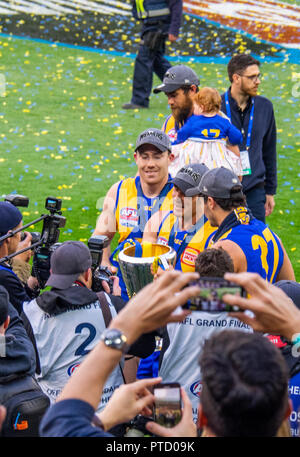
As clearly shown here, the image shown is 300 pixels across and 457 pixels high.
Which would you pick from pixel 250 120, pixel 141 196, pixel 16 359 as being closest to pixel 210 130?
pixel 250 120

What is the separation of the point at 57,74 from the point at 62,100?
64.2 inches

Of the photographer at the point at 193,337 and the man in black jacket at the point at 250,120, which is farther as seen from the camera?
the man in black jacket at the point at 250,120

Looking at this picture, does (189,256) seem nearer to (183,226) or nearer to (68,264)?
(183,226)

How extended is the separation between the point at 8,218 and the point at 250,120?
295cm

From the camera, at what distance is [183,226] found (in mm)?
5434

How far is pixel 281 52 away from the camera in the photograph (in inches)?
683

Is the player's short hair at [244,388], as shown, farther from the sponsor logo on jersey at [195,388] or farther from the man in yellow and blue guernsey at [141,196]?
the man in yellow and blue guernsey at [141,196]

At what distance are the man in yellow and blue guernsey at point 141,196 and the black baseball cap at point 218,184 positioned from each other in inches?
25.3

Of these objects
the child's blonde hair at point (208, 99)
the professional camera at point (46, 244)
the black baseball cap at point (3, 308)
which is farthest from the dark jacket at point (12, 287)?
the child's blonde hair at point (208, 99)

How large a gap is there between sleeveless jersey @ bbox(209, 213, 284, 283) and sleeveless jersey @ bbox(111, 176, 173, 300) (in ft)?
3.01

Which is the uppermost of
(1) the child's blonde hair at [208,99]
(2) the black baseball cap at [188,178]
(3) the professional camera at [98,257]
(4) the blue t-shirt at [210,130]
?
(1) the child's blonde hair at [208,99]

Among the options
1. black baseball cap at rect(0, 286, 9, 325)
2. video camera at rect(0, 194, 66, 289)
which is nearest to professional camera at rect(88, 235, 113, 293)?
video camera at rect(0, 194, 66, 289)

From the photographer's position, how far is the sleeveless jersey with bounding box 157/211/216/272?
5242mm

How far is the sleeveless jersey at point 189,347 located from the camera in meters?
3.93
